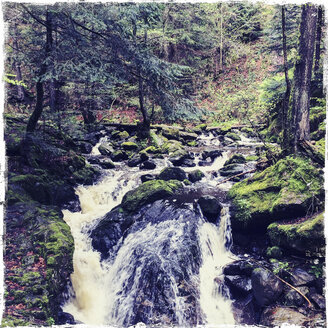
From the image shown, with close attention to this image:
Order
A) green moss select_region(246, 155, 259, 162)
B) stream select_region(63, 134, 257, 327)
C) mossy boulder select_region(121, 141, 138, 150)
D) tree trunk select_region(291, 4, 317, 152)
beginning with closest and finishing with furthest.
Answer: stream select_region(63, 134, 257, 327)
tree trunk select_region(291, 4, 317, 152)
green moss select_region(246, 155, 259, 162)
mossy boulder select_region(121, 141, 138, 150)

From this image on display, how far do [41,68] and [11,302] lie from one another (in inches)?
270

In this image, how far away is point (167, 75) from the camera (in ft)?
26.3

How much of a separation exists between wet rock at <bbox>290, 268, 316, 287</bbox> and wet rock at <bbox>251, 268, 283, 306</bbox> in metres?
0.30

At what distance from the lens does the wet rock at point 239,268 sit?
644 centimetres

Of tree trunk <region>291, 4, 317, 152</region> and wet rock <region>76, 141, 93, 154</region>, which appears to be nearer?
tree trunk <region>291, 4, 317, 152</region>

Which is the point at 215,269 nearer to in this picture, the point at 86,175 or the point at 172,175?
the point at 172,175

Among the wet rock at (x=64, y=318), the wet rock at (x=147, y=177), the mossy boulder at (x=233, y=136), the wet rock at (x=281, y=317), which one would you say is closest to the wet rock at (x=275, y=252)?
the wet rock at (x=281, y=317)

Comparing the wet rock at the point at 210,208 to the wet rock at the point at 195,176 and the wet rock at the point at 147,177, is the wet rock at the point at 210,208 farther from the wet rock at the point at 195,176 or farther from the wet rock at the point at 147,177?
the wet rock at the point at 147,177

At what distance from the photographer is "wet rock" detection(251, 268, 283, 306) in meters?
5.71

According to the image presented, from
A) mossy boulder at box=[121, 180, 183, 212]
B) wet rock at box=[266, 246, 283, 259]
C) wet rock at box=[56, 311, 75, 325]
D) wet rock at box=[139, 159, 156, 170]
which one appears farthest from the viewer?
wet rock at box=[139, 159, 156, 170]

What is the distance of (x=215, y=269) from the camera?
7.03 m

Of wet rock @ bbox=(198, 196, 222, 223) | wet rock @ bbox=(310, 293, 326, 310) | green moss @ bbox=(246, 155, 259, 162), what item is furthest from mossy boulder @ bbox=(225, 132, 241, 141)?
wet rock @ bbox=(310, 293, 326, 310)

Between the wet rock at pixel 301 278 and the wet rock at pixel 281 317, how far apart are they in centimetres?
61

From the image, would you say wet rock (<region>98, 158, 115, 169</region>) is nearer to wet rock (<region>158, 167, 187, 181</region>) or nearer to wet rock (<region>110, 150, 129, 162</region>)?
wet rock (<region>110, 150, 129, 162</region>)
